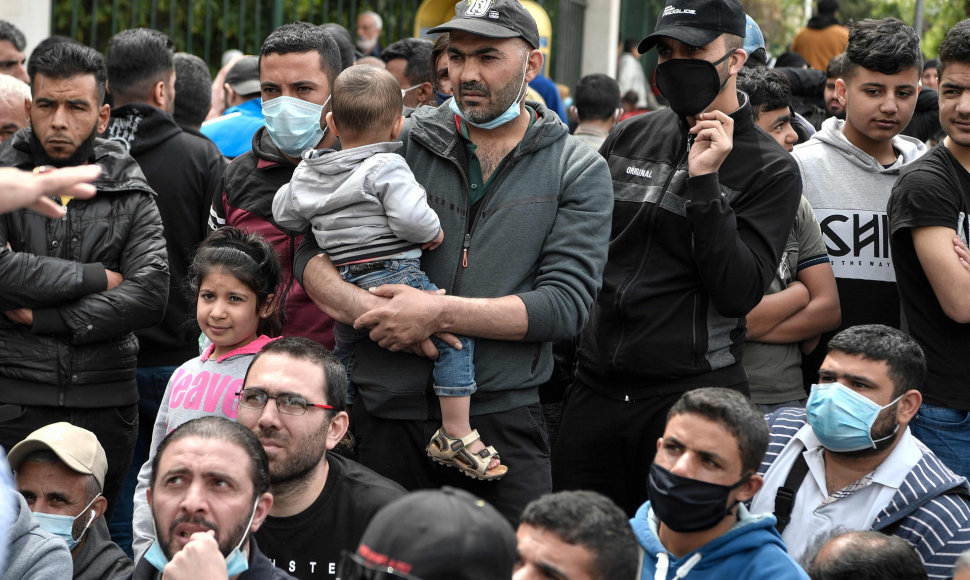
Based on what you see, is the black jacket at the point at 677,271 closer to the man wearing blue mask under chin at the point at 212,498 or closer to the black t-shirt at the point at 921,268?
the black t-shirt at the point at 921,268

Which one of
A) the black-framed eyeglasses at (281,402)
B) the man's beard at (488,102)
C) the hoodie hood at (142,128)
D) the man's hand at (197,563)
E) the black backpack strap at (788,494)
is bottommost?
the black backpack strap at (788,494)

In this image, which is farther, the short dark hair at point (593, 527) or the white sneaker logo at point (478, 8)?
the white sneaker logo at point (478, 8)

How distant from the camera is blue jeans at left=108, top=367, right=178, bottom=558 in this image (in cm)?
539

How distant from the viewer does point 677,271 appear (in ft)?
14.4

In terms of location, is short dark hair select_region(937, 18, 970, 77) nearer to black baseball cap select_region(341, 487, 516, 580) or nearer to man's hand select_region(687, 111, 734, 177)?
man's hand select_region(687, 111, 734, 177)

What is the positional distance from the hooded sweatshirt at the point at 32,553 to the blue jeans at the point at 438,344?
1323 mm

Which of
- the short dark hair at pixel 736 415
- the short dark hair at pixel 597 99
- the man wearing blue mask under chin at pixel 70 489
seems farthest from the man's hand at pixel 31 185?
the short dark hair at pixel 597 99

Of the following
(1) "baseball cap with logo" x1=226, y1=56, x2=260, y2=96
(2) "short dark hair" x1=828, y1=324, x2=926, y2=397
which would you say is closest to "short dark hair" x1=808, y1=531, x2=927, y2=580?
(2) "short dark hair" x1=828, y1=324, x2=926, y2=397

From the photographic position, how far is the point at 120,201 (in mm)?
4922

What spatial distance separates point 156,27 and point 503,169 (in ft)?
20.5

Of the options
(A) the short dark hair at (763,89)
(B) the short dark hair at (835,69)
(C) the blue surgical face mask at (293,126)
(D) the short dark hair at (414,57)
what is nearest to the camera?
(C) the blue surgical face mask at (293,126)

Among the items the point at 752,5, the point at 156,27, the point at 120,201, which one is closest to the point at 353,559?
the point at 120,201

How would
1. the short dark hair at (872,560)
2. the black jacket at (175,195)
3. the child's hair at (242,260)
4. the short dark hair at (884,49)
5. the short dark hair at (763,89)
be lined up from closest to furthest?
1. the short dark hair at (872,560)
2. the child's hair at (242,260)
3. the short dark hair at (884,49)
4. the black jacket at (175,195)
5. the short dark hair at (763,89)

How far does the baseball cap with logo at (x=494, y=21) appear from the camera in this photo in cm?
412
